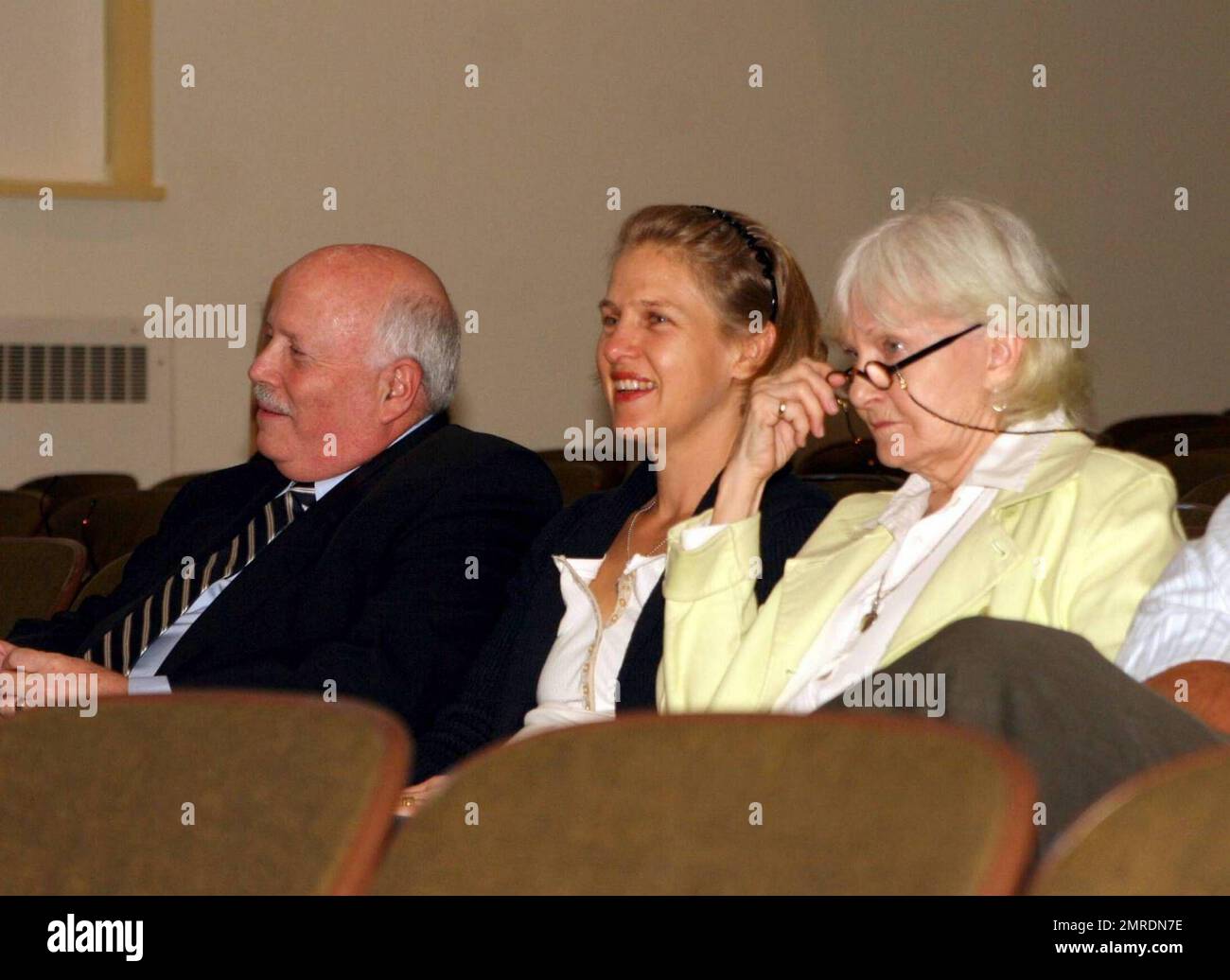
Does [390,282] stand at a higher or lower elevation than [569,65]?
lower

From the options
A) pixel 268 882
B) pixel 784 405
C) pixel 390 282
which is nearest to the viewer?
pixel 268 882

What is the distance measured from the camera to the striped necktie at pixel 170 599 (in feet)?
8.83

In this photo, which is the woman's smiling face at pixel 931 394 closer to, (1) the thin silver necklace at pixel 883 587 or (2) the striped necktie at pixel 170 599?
(1) the thin silver necklace at pixel 883 587

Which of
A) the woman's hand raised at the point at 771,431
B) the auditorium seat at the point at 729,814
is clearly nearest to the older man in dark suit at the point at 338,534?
the woman's hand raised at the point at 771,431

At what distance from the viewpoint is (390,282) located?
9.12 ft

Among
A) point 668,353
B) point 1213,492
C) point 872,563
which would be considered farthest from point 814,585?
point 1213,492

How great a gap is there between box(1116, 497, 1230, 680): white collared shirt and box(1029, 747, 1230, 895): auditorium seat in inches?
32.2

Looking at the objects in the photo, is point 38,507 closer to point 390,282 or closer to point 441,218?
point 390,282

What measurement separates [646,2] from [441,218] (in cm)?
137

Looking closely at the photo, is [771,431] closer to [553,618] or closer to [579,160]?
[553,618]

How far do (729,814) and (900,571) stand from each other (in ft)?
3.76

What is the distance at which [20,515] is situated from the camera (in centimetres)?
386
